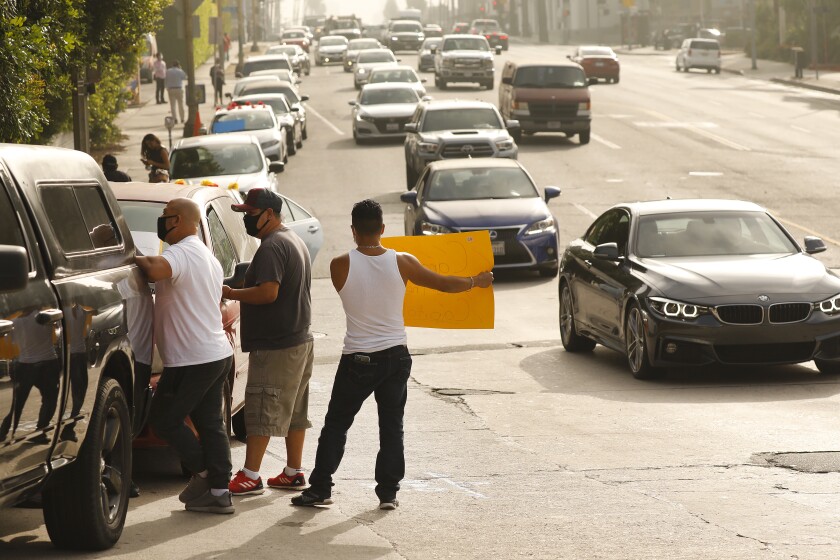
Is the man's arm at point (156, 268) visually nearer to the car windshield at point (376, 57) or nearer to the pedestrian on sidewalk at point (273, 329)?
the pedestrian on sidewalk at point (273, 329)

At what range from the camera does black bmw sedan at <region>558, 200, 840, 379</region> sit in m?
13.2

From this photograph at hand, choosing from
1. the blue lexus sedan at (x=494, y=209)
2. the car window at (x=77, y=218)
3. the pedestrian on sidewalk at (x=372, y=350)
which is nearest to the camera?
the car window at (x=77, y=218)

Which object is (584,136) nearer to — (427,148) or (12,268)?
(427,148)

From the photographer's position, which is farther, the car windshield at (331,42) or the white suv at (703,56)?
the car windshield at (331,42)

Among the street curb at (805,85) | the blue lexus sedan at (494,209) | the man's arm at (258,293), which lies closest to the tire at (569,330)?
the blue lexus sedan at (494,209)

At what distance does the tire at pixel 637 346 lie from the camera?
13578mm

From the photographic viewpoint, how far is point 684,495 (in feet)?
28.9

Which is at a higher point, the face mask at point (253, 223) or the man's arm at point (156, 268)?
the face mask at point (253, 223)

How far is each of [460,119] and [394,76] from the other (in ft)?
52.6

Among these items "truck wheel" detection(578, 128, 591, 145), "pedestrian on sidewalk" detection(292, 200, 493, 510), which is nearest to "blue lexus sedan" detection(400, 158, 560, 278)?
"pedestrian on sidewalk" detection(292, 200, 493, 510)

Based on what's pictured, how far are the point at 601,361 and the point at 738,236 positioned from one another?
1.82 metres

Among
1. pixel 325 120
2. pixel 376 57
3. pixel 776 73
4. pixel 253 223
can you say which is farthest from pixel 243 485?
pixel 776 73

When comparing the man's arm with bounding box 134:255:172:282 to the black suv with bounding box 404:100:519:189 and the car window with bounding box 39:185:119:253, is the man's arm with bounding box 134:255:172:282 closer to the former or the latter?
the car window with bounding box 39:185:119:253

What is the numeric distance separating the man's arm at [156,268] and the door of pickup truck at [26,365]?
1.40 metres
